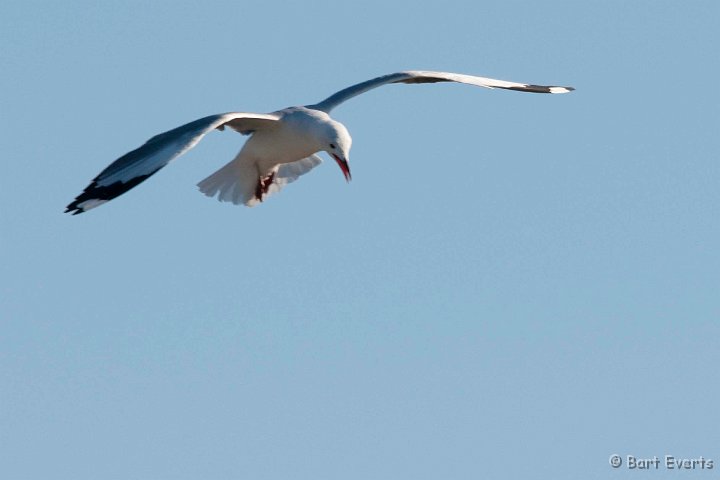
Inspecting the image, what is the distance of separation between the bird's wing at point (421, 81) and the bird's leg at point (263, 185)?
3.23 ft

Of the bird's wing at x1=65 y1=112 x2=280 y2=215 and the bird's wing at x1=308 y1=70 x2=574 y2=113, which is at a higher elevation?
the bird's wing at x1=308 y1=70 x2=574 y2=113

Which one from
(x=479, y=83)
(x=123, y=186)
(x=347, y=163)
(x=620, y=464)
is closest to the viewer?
(x=620, y=464)

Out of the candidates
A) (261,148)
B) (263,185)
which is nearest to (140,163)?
(261,148)

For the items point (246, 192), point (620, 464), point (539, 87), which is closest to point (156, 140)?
point (246, 192)

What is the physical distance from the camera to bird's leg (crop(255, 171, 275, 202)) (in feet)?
51.2

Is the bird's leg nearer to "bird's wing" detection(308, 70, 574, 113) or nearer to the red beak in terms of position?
"bird's wing" detection(308, 70, 574, 113)

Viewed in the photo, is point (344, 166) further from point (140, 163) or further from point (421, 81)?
point (421, 81)

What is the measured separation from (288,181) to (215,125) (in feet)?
9.27

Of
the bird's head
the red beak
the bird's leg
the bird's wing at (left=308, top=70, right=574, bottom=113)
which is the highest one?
the bird's wing at (left=308, top=70, right=574, bottom=113)

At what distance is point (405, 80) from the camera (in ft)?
51.5

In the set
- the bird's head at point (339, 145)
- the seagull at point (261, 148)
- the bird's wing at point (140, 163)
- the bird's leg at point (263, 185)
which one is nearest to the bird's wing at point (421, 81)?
the seagull at point (261, 148)

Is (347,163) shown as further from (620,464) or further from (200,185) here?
(620,464)

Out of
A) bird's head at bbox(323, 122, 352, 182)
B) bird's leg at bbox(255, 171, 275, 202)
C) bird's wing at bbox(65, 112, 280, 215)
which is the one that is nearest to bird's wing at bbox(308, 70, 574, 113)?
bird's head at bbox(323, 122, 352, 182)

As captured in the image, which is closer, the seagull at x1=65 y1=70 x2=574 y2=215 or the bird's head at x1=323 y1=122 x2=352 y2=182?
the seagull at x1=65 y1=70 x2=574 y2=215
